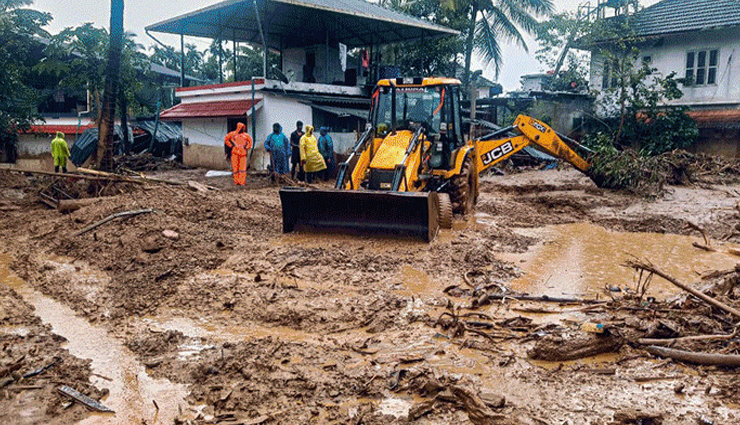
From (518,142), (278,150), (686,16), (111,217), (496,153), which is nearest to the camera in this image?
(111,217)

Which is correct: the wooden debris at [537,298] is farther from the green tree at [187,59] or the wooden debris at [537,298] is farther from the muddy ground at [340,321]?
the green tree at [187,59]

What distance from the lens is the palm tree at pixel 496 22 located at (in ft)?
84.1

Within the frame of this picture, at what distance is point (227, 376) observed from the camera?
14.6ft

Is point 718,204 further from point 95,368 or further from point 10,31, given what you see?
point 10,31

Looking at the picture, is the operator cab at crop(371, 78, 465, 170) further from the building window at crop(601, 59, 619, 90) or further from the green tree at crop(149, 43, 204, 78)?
the green tree at crop(149, 43, 204, 78)

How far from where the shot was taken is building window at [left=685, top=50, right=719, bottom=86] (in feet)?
71.5

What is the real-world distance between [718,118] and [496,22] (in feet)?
34.1

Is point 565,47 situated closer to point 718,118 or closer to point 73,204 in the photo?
point 718,118

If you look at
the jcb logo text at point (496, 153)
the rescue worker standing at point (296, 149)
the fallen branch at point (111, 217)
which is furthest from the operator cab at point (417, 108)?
the rescue worker standing at point (296, 149)

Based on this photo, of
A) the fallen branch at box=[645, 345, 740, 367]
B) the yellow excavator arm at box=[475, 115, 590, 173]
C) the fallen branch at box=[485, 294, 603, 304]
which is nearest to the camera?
the fallen branch at box=[645, 345, 740, 367]

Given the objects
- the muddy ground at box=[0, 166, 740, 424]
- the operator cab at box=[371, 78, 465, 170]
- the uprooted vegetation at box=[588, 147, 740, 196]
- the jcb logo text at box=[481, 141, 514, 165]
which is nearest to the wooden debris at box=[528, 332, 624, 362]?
the muddy ground at box=[0, 166, 740, 424]

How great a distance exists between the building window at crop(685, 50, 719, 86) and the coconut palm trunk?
63.9 ft

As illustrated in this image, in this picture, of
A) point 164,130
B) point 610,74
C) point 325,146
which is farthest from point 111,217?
point 164,130

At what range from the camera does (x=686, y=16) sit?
73.2 feet
